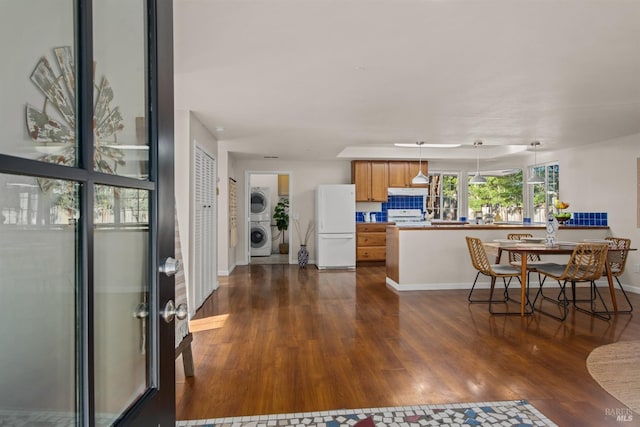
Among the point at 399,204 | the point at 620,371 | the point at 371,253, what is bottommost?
the point at 371,253

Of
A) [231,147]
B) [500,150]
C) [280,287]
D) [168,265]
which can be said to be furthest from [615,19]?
[500,150]

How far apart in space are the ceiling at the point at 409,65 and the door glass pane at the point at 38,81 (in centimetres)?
154

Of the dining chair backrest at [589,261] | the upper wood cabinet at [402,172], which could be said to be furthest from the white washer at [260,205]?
the dining chair backrest at [589,261]

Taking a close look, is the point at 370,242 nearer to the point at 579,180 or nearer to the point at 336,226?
the point at 336,226

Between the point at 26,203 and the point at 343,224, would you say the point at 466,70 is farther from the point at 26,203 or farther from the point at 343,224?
the point at 343,224

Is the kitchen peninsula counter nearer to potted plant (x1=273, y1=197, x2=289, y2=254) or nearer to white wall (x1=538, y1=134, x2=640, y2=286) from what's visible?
white wall (x1=538, y1=134, x2=640, y2=286)

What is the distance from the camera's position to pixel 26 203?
1.92 ft

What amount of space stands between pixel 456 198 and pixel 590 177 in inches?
108

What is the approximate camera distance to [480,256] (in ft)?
14.6

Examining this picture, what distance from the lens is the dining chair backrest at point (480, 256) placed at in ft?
14.5

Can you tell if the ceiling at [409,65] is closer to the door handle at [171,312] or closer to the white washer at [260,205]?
the door handle at [171,312]

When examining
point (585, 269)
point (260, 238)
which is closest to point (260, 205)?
point (260, 238)

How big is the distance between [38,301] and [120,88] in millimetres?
488

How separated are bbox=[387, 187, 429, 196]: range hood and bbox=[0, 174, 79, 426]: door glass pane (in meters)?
7.53
